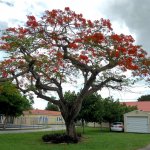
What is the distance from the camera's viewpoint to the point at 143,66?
26.2 m

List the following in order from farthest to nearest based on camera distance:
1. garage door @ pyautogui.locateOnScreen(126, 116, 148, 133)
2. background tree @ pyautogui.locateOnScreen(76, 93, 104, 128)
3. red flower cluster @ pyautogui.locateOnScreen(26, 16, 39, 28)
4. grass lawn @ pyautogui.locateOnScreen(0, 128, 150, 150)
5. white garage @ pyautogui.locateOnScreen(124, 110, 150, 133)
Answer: garage door @ pyautogui.locateOnScreen(126, 116, 148, 133)
white garage @ pyautogui.locateOnScreen(124, 110, 150, 133)
background tree @ pyautogui.locateOnScreen(76, 93, 104, 128)
red flower cluster @ pyautogui.locateOnScreen(26, 16, 39, 28)
grass lawn @ pyautogui.locateOnScreen(0, 128, 150, 150)

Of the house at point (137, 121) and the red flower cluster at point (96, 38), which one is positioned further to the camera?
the house at point (137, 121)

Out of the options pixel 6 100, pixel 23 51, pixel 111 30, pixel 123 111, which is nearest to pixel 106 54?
pixel 111 30

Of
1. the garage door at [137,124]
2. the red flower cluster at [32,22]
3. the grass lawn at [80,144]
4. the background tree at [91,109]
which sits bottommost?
the grass lawn at [80,144]

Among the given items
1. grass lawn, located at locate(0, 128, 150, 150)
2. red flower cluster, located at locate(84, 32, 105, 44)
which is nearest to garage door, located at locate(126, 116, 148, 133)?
grass lawn, located at locate(0, 128, 150, 150)

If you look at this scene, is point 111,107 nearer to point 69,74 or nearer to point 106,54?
point 69,74

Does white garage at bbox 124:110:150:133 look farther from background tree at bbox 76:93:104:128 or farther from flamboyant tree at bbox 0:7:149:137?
flamboyant tree at bbox 0:7:149:137

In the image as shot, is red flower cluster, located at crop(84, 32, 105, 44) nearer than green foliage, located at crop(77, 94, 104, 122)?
Yes

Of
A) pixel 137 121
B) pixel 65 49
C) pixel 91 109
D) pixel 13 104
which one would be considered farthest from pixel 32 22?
pixel 137 121

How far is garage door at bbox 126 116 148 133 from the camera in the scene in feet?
172

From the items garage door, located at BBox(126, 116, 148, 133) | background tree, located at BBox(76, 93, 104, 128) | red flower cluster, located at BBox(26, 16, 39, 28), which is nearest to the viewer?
red flower cluster, located at BBox(26, 16, 39, 28)

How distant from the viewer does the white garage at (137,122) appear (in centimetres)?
5216

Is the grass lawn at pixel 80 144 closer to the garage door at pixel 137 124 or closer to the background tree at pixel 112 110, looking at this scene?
the background tree at pixel 112 110

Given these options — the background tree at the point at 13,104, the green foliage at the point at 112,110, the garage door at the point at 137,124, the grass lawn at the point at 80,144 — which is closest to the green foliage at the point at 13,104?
the background tree at the point at 13,104
